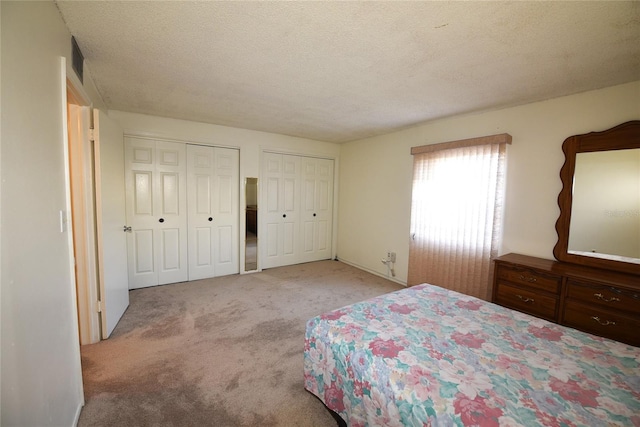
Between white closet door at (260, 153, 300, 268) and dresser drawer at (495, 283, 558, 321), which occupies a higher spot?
white closet door at (260, 153, 300, 268)

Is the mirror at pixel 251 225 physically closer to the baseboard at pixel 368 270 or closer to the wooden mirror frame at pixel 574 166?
the baseboard at pixel 368 270

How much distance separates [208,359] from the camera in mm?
2076

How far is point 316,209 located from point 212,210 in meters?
1.84

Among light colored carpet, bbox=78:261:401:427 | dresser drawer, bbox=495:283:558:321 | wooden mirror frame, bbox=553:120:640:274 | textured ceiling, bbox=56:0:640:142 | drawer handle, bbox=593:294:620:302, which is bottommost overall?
light colored carpet, bbox=78:261:401:427

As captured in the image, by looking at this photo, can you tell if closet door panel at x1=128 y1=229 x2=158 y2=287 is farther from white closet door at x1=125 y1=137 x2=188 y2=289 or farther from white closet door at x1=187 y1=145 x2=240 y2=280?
white closet door at x1=187 y1=145 x2=240 y2=280

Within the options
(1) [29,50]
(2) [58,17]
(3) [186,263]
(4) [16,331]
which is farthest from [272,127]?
(4) [16,331]

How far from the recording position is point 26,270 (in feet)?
3.34

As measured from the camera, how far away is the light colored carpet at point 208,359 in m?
1.58

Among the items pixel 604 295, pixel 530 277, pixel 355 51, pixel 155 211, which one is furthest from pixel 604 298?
pixel 155 211

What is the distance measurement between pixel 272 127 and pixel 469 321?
338 cm

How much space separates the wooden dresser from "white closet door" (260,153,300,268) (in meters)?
3.07

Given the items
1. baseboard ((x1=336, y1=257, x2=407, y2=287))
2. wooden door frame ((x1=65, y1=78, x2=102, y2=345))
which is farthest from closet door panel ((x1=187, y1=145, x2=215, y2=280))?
baseboard ((x1=336, y1=257, x2=407, y2=287))

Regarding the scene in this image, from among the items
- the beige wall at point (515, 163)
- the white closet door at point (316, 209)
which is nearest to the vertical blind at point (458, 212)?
the beige wall at point (515, 163)

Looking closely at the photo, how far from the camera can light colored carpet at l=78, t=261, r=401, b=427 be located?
1578mm
